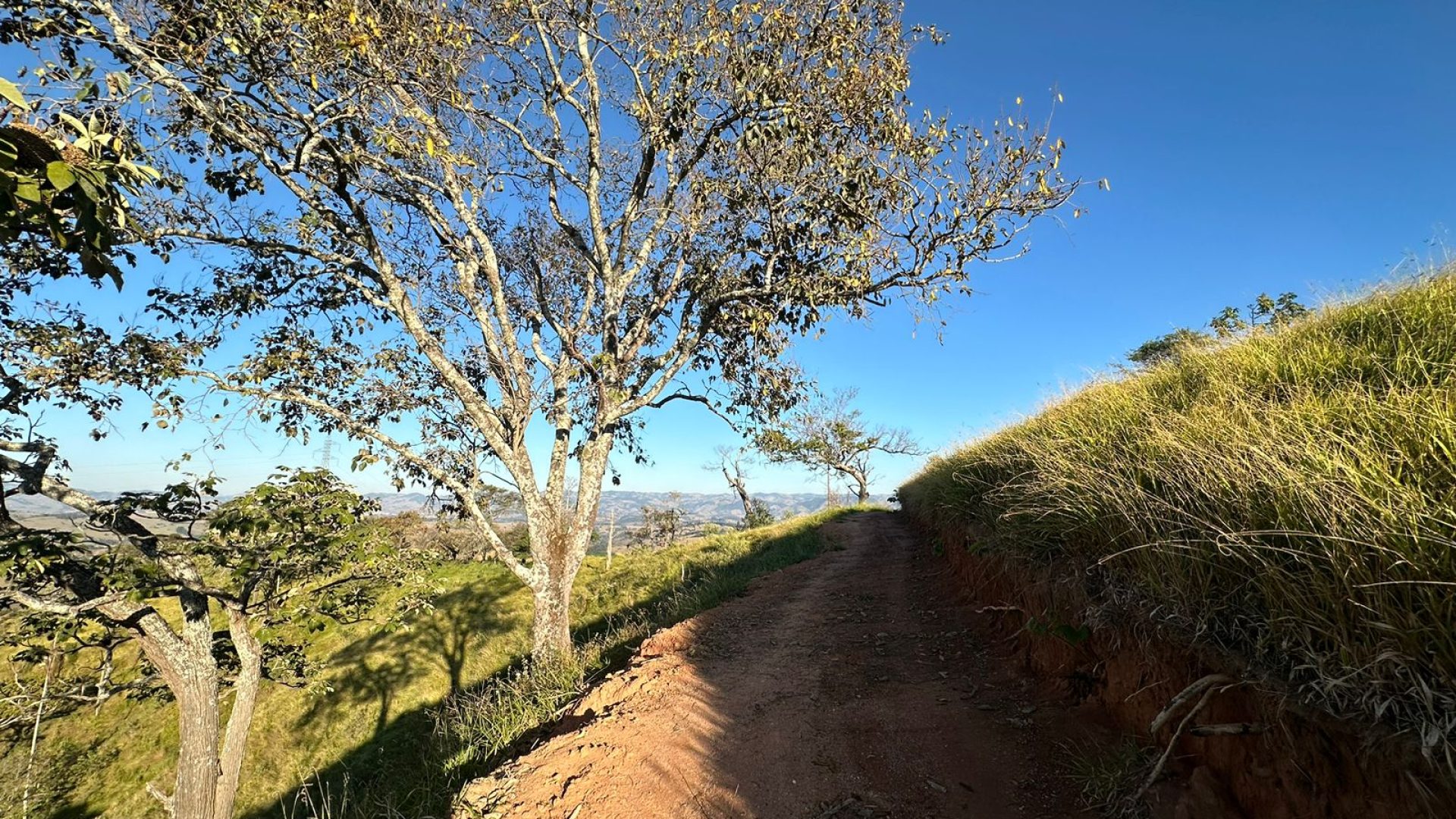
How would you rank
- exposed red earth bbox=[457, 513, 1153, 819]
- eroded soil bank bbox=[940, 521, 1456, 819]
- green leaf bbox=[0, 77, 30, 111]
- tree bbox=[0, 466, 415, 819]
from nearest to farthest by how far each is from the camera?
green leaf bbox=[0, 77, 30, 111] < eroded soil bank bbox=[940, 521, 1456, 819] < exposed red earth bbox=[457, 513, 1153, 819] < tree bbox=[0, 466, 415, 819]

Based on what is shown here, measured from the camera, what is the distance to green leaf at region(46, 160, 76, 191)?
138 cm

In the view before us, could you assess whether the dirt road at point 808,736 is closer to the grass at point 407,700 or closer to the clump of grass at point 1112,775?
the clump of grass at point 1112,775

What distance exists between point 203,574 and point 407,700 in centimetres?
791

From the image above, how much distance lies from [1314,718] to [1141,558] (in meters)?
1.21

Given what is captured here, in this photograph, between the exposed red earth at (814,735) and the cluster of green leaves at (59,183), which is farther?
the exposed red earth at (814,735)

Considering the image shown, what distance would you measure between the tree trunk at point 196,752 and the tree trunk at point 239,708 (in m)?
0.23

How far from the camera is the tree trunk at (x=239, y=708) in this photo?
676 centimetres

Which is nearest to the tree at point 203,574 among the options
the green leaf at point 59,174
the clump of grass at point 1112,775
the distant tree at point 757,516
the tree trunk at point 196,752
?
the tree trunk at point 196,752

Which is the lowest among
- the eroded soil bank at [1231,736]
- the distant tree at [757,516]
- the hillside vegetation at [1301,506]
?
the eroded soil bank at [1231,736]

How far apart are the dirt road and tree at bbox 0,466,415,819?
3.38m

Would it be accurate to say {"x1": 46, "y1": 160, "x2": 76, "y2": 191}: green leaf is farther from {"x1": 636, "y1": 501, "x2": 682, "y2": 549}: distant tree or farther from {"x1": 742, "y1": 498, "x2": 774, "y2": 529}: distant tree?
{"x1": 636, "y1": 501, "x2": 682, "y2": 549}: distant tree

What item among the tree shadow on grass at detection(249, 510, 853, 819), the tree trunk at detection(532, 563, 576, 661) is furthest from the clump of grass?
the tree trunk at detection(532, 563, 576, 661)

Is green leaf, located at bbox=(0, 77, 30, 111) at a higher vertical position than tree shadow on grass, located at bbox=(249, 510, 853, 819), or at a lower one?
higher

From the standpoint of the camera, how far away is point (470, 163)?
5867 millimetres
